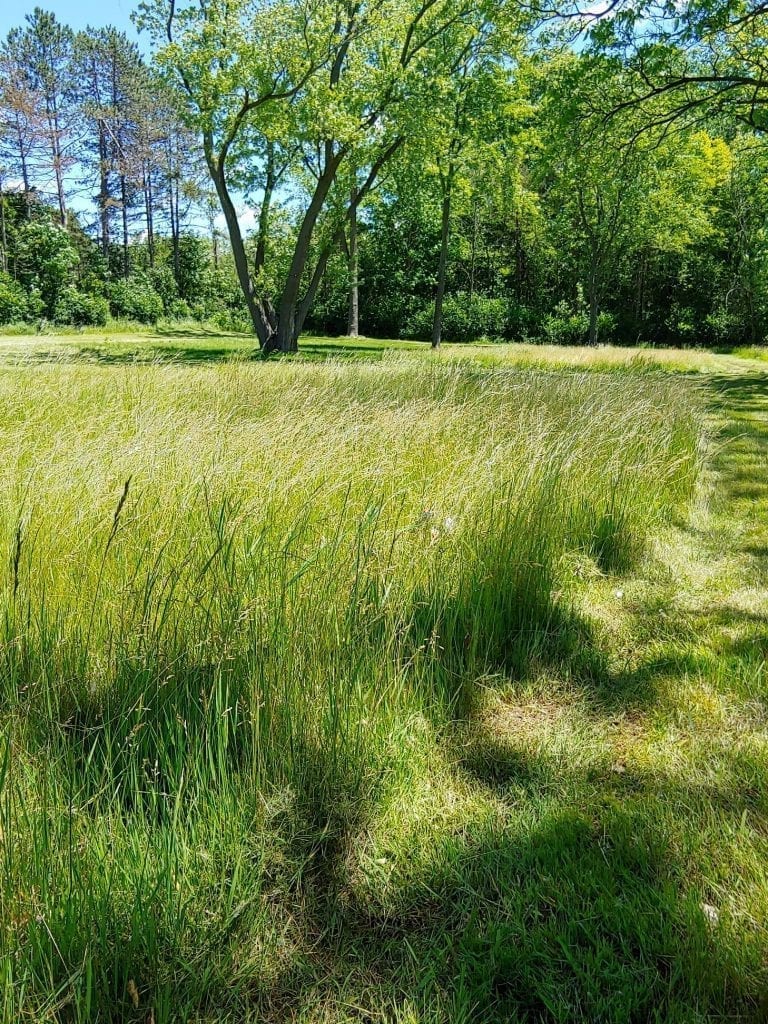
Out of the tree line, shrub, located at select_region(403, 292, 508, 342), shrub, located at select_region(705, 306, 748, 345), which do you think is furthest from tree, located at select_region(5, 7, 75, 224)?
shrub, located at select_region(705, 306, 748, 345)

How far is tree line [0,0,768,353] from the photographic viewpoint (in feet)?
36.0

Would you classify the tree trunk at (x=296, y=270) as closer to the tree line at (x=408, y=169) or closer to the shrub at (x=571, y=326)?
the tree line at (x=408, y=169)

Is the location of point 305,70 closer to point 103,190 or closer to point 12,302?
point 12,302

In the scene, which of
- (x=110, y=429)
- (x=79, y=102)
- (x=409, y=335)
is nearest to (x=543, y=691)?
A: (x=110, y=429)

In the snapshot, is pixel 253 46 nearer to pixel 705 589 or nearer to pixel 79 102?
pixel 705 589

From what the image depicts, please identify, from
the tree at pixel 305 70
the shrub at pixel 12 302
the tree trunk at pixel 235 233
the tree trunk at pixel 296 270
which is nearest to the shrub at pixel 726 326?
the tree at pixel 305 70

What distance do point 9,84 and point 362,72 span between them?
28.7m

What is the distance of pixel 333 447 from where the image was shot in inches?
146

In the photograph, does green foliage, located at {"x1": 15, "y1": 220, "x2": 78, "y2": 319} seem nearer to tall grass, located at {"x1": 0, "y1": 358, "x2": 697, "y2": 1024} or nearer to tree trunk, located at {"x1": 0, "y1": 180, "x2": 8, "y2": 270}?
tree trunk, located at {"x1": 0, "y1": 180, "x2": 8, "y2": 270}

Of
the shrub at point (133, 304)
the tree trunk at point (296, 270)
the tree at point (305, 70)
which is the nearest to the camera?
the tree at point (305, 70)

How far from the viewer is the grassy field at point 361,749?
1392 millimetres

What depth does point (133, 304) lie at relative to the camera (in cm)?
3481

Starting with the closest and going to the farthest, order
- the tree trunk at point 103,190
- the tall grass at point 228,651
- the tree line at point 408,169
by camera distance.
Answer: the tall grass at point 228,651, the tree line at point 408,169, the tree trunk at point 103,190

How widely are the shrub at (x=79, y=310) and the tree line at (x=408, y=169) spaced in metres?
0.12
